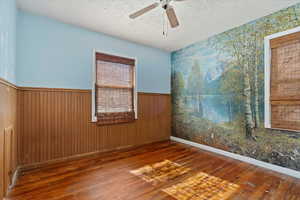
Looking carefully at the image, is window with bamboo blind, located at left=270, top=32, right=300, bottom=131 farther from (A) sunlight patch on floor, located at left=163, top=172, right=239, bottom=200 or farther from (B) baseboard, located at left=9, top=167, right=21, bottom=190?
(B) baseboard, located at left=9, top=167, right=21, bottom=190

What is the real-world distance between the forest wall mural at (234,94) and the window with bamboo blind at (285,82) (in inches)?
6.0

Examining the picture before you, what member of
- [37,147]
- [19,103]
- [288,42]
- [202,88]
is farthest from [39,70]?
[288,42]

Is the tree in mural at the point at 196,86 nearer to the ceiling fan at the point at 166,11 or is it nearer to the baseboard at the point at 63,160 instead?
the ceiling fan at the point at 166,11

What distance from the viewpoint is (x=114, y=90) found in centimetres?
347

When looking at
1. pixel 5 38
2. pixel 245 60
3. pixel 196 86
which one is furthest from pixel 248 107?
pixel 5 38

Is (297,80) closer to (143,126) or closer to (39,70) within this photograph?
(143,126)

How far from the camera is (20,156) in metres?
2.40

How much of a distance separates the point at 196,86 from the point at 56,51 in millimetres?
3294

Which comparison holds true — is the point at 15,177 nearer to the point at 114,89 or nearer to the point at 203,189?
A: the point at 114,89

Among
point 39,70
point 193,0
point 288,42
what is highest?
point 193,0

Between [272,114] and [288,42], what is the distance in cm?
121

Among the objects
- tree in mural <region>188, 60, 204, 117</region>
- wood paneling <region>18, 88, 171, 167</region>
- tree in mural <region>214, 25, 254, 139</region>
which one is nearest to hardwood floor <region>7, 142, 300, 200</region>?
wood paneling <region>18, 88, 171, 167</region>

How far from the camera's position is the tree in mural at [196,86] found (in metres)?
3.71

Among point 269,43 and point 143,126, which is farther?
point 143,126
